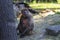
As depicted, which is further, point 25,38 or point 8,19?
point 25,38

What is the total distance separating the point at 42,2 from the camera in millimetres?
14055

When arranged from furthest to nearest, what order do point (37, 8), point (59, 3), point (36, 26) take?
1. point (59, 3)
2. point (37, 8)
3. point (36, 26)

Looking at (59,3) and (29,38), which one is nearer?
(29,38)

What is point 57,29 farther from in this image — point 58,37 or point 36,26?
point 36,26

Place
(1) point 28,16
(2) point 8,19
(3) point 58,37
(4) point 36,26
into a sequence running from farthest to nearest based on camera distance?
(4) point 36,26 → (1) point 28,16 → (3) point 58,37 → (2) point 8,19

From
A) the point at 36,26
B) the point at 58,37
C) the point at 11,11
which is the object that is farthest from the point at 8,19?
the point at 36,26

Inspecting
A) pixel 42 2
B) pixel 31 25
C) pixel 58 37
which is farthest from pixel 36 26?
pixel 42 2

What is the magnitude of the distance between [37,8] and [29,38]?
554 cm

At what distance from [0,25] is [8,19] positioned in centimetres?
17

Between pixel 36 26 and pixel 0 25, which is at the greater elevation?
pixel 0 25

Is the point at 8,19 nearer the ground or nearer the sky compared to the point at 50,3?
nearer the sky

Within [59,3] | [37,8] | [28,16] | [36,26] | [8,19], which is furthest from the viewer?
[59,3]

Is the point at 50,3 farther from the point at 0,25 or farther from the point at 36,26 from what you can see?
the point at 0,25

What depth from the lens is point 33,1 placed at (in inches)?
549
